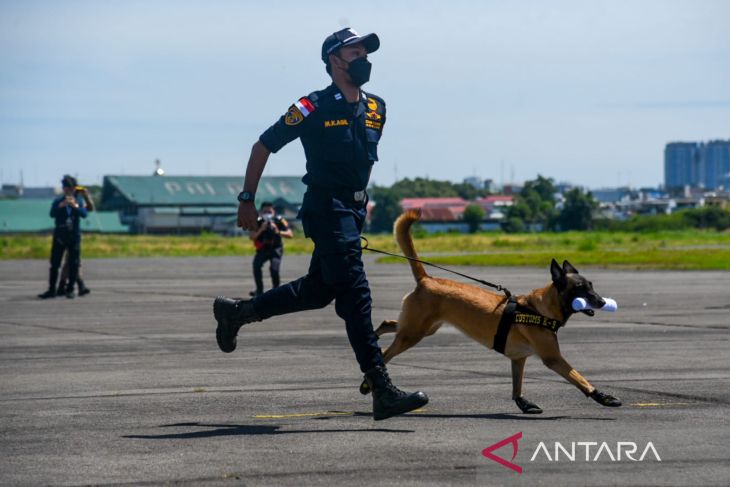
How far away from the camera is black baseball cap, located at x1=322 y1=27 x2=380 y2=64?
24.9 ft

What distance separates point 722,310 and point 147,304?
8.56 m

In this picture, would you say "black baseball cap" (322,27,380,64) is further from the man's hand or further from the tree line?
the tree line

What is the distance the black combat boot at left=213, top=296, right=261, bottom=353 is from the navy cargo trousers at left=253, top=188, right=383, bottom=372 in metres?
0.60

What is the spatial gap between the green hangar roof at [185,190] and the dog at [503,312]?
435 feet

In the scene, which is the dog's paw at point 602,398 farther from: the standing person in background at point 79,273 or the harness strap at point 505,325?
the standing person in background at point 79,273

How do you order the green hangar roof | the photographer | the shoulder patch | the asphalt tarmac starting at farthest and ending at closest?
the green hangar roof < the photographer < the shoulder patch < the asphalt tarmac

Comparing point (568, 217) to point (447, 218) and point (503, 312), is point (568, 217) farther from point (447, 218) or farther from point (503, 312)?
point (503, 312)

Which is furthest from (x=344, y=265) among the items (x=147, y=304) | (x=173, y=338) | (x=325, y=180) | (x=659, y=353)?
(x=147, y=304)

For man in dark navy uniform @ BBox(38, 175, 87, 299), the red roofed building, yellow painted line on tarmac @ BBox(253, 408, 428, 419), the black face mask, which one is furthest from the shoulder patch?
the red roofed building

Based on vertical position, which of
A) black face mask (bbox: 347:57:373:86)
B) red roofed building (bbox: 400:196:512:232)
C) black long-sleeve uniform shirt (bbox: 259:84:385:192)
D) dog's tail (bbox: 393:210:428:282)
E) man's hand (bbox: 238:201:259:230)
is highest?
black face mask (bbox: 347:57:373:86)

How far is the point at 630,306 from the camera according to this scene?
18547mm

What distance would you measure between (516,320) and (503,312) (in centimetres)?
10

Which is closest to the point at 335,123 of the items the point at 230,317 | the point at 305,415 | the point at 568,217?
the point at 230,317

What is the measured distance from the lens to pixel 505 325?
26.4 ft
